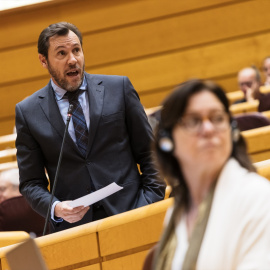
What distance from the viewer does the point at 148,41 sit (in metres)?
7.99

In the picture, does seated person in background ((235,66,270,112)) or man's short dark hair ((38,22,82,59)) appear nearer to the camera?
man's short dark hair ((38,22,82,59))

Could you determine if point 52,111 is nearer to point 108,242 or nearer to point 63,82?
point 63,82

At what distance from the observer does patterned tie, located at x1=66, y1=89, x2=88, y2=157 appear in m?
2.66

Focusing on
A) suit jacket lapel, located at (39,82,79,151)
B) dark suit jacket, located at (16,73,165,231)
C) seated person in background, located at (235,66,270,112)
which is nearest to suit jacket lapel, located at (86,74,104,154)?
dark suit jacket, located at (16,73,165,231)

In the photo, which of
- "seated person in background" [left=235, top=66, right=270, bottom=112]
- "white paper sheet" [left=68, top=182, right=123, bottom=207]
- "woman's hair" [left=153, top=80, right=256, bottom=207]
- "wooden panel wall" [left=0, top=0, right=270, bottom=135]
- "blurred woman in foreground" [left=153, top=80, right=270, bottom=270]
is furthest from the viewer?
"wooden panel wall" [left=0, top=0, right=270, bottom=135]

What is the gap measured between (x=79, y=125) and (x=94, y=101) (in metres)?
0.13

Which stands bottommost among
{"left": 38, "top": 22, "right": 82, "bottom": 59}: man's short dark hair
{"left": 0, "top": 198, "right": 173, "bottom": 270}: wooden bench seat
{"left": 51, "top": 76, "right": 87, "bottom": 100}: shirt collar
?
{"left": 0, "top": 198, "right": 173, "bottom": 270}: wooden bench seat

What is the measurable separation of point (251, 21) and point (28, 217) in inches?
202

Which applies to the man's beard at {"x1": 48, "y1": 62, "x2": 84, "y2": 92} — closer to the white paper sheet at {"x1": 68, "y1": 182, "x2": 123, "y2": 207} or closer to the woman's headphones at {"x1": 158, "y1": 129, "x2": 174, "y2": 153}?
the white paper sheet at {"x1": 68, "y1": 182, "x2": 123, "y2": 207}

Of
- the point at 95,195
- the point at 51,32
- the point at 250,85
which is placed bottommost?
the point at 250,85

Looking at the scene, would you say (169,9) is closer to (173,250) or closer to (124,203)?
(124,203)

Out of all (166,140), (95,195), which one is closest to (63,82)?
(95,195)

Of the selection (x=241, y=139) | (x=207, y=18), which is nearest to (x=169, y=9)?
(x=207, y=18)

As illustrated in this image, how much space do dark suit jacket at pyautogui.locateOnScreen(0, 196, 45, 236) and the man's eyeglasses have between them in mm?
2795
